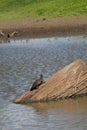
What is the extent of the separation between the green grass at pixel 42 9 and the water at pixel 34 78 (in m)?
6.70

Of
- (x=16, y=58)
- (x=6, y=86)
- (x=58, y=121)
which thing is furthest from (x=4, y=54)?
(x=58, y=121)

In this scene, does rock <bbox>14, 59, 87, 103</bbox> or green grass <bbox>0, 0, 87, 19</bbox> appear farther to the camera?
green grass <bbox>0, 0, 87, 19</bbox>

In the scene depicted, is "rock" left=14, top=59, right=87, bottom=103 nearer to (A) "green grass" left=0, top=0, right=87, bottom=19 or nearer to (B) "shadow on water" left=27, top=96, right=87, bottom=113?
(B) "shadow on water" left=27, top=96, right=87, bottom=113

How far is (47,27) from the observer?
3612cm

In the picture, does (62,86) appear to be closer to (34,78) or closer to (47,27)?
(34,78)

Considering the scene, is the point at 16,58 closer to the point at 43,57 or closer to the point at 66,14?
the point at 43,57

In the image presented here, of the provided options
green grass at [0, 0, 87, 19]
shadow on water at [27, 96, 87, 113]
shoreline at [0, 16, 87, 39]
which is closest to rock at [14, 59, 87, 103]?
shadow on water at [27, 96, 87, 113]

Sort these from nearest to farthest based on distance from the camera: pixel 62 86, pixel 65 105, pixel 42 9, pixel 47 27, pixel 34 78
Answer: pixel 65 105
pixel 62 86
pixel 34 78
pixel 47 27
pixel 42 9

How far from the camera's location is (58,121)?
11594 mm

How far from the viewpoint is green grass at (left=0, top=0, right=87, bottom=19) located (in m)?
39.2

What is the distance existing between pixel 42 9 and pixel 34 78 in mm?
23596

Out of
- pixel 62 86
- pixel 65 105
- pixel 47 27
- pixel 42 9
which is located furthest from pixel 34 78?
pixel 42 9

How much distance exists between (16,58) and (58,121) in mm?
12720

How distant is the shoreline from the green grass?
4.31ft
